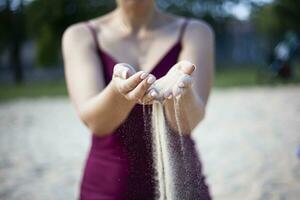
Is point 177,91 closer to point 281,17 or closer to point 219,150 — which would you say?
point 219,150

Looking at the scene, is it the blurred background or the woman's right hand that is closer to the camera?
the woman's right hand

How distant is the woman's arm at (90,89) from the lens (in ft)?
4.75

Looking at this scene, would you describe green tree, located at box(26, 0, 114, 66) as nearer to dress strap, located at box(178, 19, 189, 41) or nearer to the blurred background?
the blurred background

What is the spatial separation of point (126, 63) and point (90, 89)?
7.5 inches

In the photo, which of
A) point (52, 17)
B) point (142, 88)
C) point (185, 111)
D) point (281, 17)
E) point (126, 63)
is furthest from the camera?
point (52, 17)

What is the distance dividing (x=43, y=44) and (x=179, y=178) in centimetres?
2905

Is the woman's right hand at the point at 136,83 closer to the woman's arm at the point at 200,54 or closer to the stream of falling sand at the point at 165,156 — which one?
the stream of falling sand at the point at 165,156

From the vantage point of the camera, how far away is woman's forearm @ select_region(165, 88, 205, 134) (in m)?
1.19

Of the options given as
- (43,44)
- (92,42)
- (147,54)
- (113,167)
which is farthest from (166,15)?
(43,44)

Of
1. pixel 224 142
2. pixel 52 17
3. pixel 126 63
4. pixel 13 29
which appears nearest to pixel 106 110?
pixel 126 63

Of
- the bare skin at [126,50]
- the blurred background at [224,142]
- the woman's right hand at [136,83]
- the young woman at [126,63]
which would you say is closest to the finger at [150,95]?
the woman's right hand at [136,83]

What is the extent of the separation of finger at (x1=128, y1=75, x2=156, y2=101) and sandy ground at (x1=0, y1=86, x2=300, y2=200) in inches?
106

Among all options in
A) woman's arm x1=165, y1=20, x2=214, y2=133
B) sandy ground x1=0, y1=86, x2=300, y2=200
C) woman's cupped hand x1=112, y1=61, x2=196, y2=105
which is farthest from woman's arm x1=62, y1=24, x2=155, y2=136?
sandy ground x1=0, y1=86, x2=300, y2=200

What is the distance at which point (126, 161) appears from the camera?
65.9 inches
